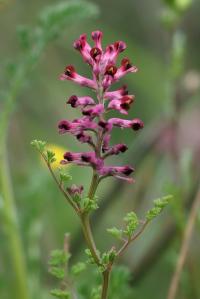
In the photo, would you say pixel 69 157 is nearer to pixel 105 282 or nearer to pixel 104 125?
pixel 104 125

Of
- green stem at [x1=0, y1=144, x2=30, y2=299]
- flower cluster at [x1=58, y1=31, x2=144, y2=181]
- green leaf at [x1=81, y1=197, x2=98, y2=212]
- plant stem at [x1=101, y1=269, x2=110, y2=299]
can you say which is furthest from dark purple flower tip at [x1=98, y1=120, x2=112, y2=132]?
green stem at [x1=0, y1=144, x2=30, y2=299]

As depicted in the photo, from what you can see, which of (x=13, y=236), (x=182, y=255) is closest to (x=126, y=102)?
(x=182, y=255)

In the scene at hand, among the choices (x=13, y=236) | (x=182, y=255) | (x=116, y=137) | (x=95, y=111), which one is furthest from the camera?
(x=116, y=137)

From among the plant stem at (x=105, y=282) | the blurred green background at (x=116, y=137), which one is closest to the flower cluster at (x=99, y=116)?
the plant stem at (x=105, y=282)

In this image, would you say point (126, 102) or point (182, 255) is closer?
point (126, 102)

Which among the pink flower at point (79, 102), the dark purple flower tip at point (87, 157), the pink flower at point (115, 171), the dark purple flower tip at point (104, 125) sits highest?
the pink flower at point (79, 102)

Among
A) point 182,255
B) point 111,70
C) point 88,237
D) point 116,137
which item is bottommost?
point 182,255

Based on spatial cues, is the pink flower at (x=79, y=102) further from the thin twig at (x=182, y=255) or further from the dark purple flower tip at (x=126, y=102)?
the thin twig at (x=182, y=255)

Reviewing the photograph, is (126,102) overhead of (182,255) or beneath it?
overhead
